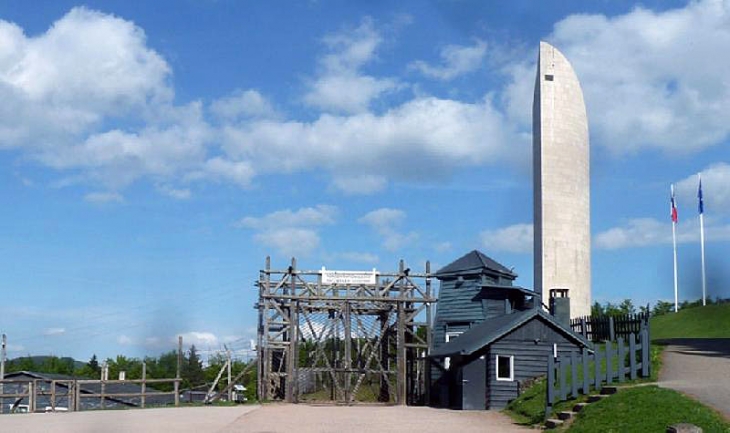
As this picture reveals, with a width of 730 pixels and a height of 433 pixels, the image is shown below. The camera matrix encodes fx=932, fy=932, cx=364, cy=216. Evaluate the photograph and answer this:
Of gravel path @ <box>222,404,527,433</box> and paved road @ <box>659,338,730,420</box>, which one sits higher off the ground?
paved road @ <box>659,338,730,420</box>

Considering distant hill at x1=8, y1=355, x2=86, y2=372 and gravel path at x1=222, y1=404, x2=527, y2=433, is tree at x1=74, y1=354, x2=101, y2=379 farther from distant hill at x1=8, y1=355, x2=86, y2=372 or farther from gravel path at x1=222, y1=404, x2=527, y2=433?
gravel path at x1=222, y1=404, x2=527, y2=433

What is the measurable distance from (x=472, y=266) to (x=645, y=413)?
22.2m

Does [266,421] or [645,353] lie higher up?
[645,353]

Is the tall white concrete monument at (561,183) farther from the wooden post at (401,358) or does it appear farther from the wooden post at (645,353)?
the wooden post at (645,353)

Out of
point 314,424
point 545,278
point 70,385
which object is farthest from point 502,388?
point 545,278

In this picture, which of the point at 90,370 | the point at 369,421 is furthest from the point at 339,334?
the point at 90,370

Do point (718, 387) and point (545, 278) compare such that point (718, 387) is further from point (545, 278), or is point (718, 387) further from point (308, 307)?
point (545, 278)

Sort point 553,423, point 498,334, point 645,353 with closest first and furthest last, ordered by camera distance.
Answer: point 553,423
point 645,353
point 498,334

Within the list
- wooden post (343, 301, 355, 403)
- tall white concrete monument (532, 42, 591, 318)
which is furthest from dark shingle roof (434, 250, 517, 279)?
tall white concrete monument (532, 42, 591, 318)

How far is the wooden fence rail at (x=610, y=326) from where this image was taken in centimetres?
3631

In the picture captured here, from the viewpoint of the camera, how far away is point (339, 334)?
40688mm

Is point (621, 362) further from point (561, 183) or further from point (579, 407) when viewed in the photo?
point (561, 183)

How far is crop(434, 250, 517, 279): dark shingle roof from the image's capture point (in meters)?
41.9

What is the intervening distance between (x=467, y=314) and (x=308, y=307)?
7.26 m
